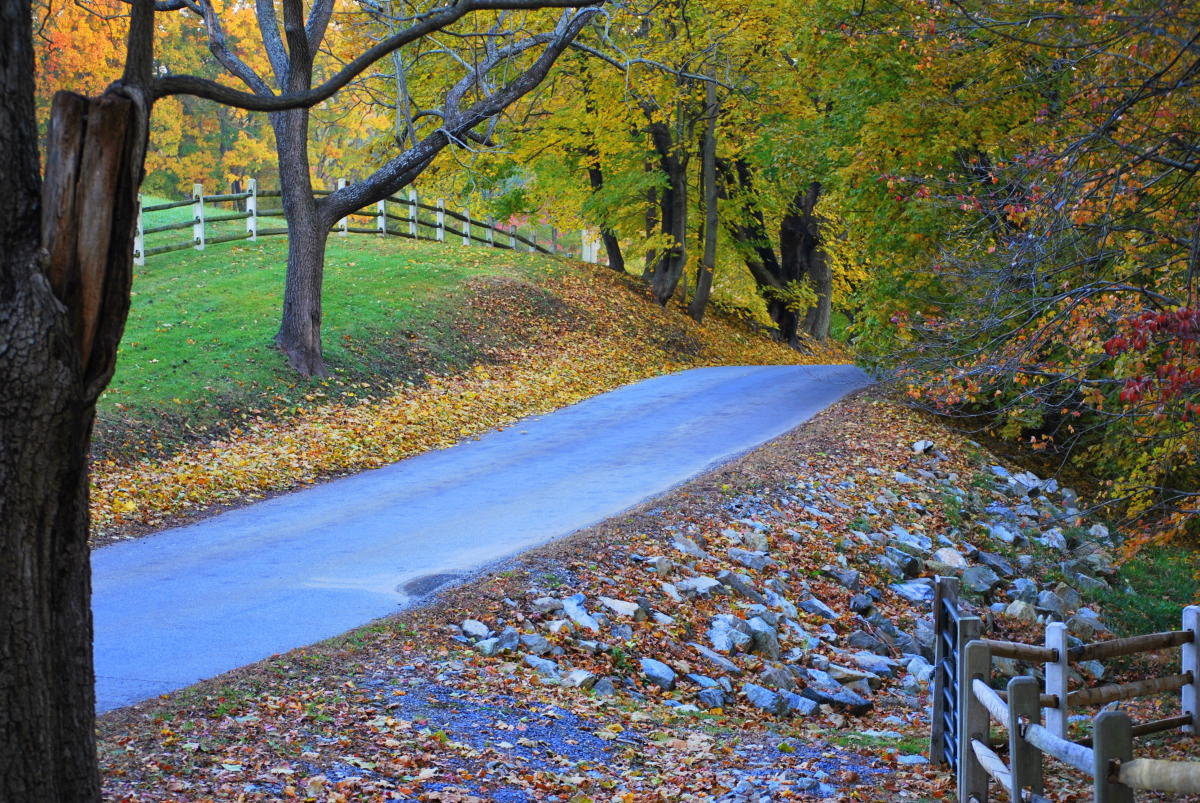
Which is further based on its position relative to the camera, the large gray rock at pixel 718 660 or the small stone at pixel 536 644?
the large gray rock at pixel 718 660

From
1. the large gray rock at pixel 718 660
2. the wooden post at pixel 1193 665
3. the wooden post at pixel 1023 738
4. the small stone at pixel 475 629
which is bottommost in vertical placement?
the large gray rock at pixel 718 660

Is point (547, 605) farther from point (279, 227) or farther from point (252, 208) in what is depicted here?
point (279, 227)

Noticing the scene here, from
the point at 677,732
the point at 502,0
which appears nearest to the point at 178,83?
the point at 502,0

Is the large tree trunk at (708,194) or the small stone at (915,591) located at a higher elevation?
the large tree trunk at (708,194)

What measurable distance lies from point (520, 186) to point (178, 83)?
28.4m

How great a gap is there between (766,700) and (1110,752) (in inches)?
190

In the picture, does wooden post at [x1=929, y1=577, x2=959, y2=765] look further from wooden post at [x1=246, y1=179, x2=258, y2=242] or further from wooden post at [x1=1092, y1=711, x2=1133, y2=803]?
wooden post at [x1=246, y1=179, x2=258, y2=242]

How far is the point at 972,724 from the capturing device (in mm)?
6281

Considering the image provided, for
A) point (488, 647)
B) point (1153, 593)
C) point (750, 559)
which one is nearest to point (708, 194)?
point (1153, 593)

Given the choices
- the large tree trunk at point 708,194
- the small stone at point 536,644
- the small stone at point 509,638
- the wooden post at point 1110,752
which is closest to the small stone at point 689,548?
the small stone at point 536,644

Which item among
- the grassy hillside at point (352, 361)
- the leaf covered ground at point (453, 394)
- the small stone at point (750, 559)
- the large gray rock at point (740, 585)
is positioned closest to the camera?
the large gray rock at point (740, 585)

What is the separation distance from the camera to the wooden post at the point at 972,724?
6.24 metres

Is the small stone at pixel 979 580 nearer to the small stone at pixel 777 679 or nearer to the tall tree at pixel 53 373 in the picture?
the small stone at pixel 777 679

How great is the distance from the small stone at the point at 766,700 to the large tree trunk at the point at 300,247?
37.6ft
